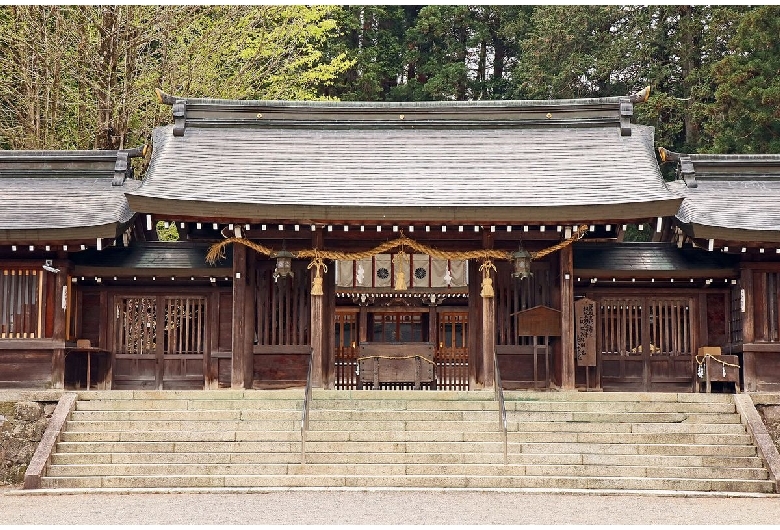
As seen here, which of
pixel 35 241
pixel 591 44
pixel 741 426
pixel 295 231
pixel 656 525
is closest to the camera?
pixel 656 525

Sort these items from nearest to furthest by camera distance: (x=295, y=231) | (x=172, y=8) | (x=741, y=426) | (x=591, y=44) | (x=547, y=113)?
1. (x=741, y=426)
2. (x=295, y=231)
3. (x=547, y=113)
4. (x=172, y=8)
5. (x=591, y=44)

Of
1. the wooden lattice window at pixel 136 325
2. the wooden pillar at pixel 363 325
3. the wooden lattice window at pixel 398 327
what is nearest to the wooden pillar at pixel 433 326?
the wooden lattice window at pixel 398 327

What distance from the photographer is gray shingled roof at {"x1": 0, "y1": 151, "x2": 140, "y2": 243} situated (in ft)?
57.3

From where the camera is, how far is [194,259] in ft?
63.4

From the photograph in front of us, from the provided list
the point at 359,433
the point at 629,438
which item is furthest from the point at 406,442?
the point at 629,438

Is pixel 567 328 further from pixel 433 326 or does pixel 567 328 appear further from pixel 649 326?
pixel 433 326

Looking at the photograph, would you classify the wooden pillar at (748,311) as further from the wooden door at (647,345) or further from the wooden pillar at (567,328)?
the wooden pillar at (567,328)

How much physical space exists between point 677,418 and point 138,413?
8.00 meters

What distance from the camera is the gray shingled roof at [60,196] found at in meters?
17.5

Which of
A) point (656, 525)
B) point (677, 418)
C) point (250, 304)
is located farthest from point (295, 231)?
point (656, 525)

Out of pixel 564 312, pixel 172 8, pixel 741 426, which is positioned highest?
pixel 172 8

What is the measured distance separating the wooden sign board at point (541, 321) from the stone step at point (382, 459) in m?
4.08

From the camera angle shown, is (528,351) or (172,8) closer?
(528,351)

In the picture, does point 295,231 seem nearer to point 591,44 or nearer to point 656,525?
point 656,525
